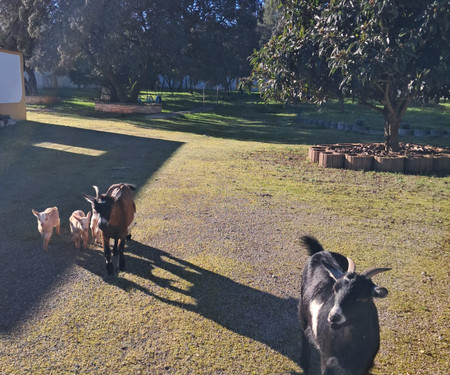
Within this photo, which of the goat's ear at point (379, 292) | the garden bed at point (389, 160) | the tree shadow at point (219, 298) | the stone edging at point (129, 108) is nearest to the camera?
the goat's ear at point (379, 292)

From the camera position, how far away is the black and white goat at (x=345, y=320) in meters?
2.97

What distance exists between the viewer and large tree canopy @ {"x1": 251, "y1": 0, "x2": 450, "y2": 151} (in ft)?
34.5

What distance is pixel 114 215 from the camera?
5520mm

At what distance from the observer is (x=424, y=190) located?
10180 millimetres

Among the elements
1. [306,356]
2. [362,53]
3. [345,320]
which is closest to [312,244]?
[306,356]

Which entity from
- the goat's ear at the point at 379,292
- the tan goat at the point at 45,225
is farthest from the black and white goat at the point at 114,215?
the goat's ear at the point at 379,292

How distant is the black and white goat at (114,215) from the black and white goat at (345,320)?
2889 mm

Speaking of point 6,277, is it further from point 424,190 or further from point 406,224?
point 424,190

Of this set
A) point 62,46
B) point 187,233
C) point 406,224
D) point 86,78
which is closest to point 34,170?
point 187,233

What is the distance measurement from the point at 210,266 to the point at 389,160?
8.11 meters

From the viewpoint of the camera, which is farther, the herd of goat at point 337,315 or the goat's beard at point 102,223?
the goat's beard at point 102,223

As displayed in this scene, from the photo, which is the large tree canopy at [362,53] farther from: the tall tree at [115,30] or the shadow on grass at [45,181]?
the tall tree at [115,30]

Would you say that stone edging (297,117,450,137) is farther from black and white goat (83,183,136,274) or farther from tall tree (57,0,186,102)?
black and white goat (83,183,136,274)

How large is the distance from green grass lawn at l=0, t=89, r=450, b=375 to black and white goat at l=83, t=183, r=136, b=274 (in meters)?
0.35
